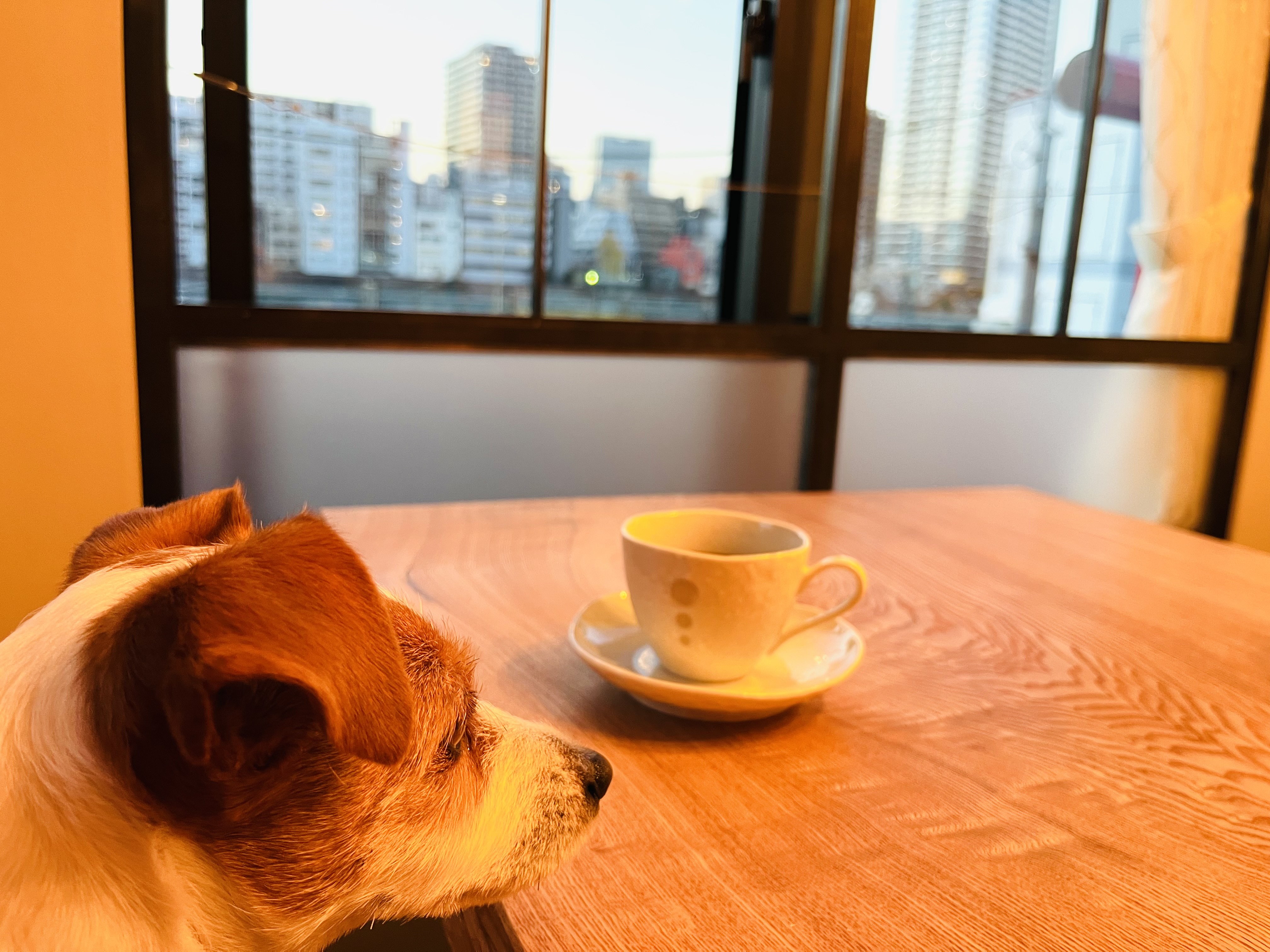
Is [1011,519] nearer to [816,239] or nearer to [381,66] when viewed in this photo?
[816,239]

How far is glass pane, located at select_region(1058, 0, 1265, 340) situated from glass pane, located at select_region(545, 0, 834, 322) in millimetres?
780

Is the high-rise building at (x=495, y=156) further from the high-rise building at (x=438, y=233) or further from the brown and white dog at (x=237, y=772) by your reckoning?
the brown and white dog at (x=237, y=772)

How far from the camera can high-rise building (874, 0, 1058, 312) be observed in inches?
84.0

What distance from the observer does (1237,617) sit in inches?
30.8

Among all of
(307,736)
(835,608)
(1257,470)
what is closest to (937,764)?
(835,608)

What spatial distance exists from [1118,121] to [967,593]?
209cm

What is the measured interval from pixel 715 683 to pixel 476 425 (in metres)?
1.31

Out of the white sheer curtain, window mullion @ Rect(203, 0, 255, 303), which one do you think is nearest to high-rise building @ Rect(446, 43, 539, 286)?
window mullion @ Rect(203, 0, 255, 303)

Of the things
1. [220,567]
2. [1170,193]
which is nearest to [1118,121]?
[1170,193]

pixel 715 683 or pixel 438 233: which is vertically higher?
pixel 438 233

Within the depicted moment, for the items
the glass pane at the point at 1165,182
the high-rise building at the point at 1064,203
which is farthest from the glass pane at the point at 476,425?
the glass pane at the point at 1165,182

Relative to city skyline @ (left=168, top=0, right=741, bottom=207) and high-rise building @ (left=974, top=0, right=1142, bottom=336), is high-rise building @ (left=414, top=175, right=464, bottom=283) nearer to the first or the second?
city skyline @ (left=168, top=0, right=741, bottom=207)

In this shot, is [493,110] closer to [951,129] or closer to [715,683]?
[951,129]

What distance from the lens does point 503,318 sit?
5.59 feet
